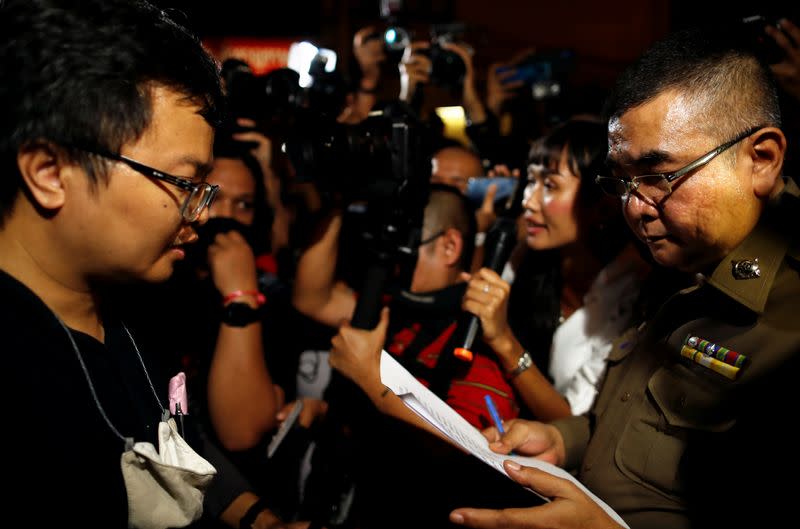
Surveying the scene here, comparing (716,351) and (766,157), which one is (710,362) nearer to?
(716,351)

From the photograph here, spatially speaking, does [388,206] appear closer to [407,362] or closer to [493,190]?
[407,362]

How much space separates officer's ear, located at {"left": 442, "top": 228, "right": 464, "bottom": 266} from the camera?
7.33ft

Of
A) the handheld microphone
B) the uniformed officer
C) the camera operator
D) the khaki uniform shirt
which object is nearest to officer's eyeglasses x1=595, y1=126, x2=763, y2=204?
the uniformed officer

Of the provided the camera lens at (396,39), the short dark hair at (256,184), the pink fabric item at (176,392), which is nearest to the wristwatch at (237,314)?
the short dark hair at (256,184)

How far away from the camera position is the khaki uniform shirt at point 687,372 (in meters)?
1.12

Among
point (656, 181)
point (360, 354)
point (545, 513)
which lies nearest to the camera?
point (545, 513)

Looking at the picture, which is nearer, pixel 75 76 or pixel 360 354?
pixel 75 76

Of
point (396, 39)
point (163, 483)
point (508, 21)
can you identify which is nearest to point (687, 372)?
point (163, 483)

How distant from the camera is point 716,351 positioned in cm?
117

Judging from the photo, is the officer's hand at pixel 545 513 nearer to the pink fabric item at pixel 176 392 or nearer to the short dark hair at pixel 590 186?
the pink fabric item at pixel 176 392

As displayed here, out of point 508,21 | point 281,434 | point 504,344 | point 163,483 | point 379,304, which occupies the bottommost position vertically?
point 281,434

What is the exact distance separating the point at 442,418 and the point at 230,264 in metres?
1.03

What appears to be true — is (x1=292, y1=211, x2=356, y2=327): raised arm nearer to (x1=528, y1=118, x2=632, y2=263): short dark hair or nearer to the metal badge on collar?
(x1=528, y1=118, x2=632, y2=263): short dark hair

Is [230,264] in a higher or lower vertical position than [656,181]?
lower
